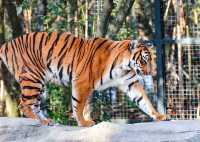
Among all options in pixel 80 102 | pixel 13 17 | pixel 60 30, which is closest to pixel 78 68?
pixel 80 102

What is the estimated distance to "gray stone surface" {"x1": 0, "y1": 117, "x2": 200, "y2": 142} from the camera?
13.1 feet

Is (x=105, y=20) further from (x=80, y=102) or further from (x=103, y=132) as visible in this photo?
(x=103, y=132)

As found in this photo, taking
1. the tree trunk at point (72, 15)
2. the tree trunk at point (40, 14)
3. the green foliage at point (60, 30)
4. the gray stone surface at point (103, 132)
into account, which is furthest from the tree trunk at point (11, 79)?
the gray stone surface at point (103, 132)

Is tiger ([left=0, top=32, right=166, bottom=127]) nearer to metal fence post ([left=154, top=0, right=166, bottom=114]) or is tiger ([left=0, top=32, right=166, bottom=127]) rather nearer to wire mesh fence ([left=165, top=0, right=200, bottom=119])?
metal fence post ([left=154, top=0, right=166, bottom=114])

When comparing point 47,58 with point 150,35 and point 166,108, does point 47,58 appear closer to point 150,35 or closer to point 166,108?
point 166,108

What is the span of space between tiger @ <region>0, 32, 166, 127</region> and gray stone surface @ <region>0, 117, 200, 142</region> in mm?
626

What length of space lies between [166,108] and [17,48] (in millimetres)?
2448

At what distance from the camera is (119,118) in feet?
23.7

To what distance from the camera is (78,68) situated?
4938mm

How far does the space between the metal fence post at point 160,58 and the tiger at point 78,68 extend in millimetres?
1591

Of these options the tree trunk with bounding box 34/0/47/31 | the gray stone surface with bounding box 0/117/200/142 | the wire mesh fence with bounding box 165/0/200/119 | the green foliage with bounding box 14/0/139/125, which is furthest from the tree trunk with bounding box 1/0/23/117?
the gray stone surface with bounding box 0/117/200/142

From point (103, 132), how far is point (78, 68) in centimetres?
107

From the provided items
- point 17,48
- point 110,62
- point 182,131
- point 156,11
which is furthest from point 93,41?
point 156,11

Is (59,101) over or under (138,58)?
under
